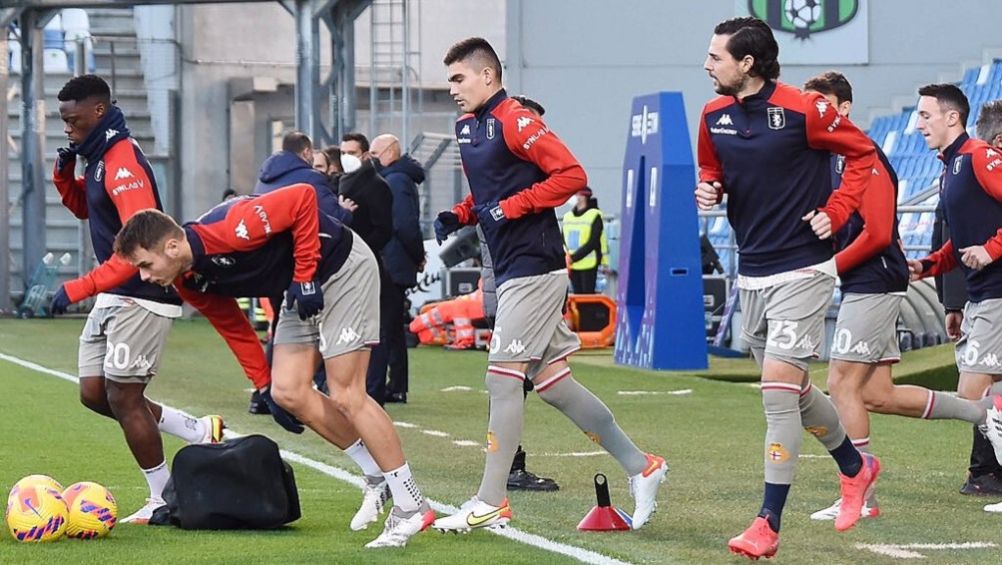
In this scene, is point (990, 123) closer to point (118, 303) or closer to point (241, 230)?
point (241, 230)

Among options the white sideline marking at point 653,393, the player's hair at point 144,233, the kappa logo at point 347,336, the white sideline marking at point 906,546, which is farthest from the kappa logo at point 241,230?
the white sideline marking at point 653,393

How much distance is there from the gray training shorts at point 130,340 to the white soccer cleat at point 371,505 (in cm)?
106

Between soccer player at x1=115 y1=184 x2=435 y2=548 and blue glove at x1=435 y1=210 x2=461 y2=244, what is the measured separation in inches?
12.1

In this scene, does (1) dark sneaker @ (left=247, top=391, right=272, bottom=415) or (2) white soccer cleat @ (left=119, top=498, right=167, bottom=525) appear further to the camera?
(1) dark sneaker @ (left=247, top=391, right=272, bottom=415)

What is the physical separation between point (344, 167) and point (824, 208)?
6675 millimetres

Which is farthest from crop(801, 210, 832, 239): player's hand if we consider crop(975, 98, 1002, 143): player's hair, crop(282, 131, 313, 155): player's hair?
crop(282, 131, 313, 155): player's hair

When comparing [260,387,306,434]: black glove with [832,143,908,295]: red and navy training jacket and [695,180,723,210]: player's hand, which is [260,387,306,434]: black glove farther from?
[832,143,908,295]: red and navy training jacket

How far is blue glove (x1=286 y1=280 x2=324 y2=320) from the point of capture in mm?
6973

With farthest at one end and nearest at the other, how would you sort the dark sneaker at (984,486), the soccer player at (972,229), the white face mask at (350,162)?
the white face mask at (350,162), the dark sneaker at (984,486), the soccer player at (972,229)

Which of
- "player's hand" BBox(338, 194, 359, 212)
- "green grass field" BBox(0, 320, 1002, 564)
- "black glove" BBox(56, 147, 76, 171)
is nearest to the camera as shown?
"green grass field" BBox(0, 320, 1002, 564)

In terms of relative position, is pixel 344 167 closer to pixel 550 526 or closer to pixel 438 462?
pixel 438 462

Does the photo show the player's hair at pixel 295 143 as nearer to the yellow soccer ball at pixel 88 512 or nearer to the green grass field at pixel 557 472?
the green grass field at pixel 557 472

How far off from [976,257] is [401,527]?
2954 mm

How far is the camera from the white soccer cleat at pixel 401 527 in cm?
693
